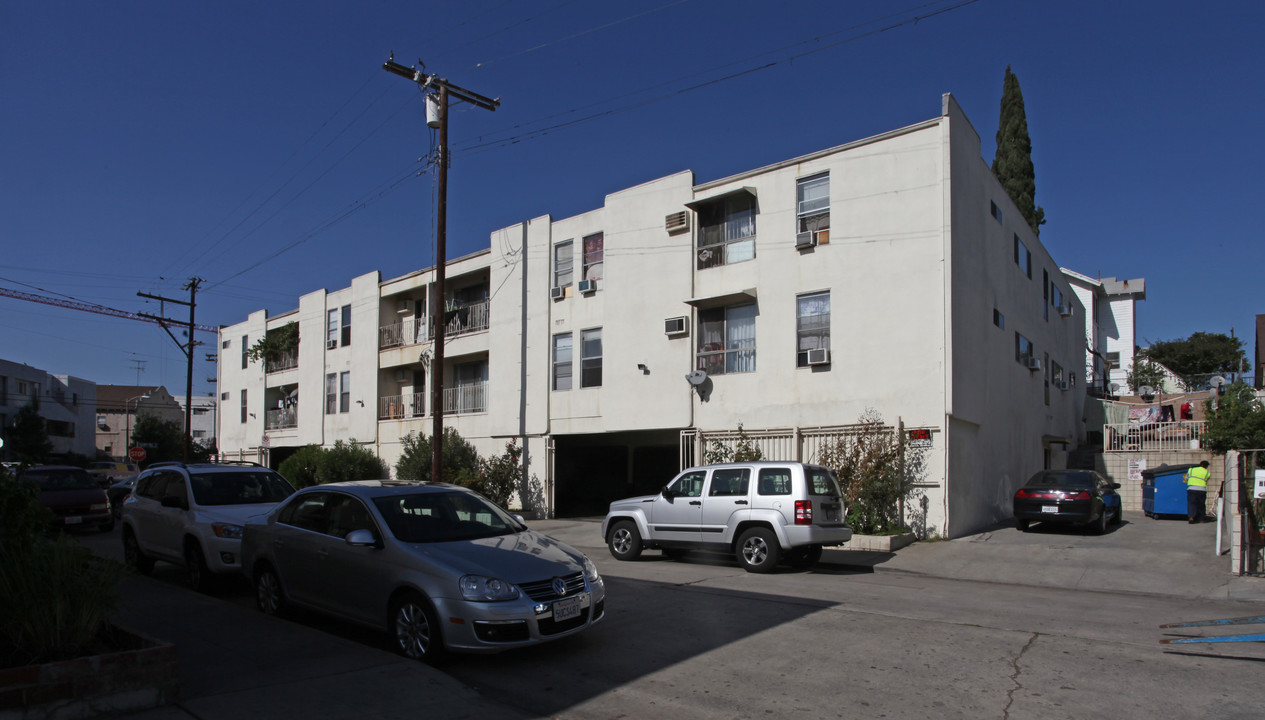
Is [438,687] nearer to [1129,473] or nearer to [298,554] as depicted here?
[298,554]

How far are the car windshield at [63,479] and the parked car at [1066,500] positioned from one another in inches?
827

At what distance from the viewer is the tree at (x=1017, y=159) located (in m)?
37.4

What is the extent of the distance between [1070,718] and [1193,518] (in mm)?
17158

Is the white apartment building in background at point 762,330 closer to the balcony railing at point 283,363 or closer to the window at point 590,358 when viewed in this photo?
the window at point 590,358

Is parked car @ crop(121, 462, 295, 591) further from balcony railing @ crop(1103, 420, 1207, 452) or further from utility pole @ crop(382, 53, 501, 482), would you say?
balcony railing @ crop(1103, 420, 1207, 452)

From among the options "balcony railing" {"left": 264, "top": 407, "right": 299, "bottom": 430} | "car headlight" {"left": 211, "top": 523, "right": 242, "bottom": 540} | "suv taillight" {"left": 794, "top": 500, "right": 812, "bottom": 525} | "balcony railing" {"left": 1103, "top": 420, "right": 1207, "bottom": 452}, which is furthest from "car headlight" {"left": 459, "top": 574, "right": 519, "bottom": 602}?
"balcony railing" {"left": 264, "top": 407, "right": 299, "bottom": 430}

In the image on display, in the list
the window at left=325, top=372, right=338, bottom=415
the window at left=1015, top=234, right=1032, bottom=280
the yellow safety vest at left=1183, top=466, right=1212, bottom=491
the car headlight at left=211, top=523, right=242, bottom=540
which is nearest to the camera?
the car headlight at left=211, top=523, right=242, bottom=540

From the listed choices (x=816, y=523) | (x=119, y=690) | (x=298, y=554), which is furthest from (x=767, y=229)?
(x=119, y=690)

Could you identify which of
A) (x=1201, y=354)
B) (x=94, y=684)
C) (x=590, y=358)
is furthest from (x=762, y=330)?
(x=1201, y=354)

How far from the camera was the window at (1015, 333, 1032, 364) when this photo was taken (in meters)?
22.3

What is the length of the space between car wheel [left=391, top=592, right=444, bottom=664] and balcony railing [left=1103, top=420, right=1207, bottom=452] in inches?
964

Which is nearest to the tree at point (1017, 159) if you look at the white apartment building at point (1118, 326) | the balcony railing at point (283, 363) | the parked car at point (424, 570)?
the white apartment building at point (1118, 326)

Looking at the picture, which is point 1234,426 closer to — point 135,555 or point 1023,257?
point 1023,257

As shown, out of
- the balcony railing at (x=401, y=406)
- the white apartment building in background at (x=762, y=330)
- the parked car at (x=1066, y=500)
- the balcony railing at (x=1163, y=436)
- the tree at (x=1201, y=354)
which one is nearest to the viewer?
the parked car at (x=1066, y=500)
